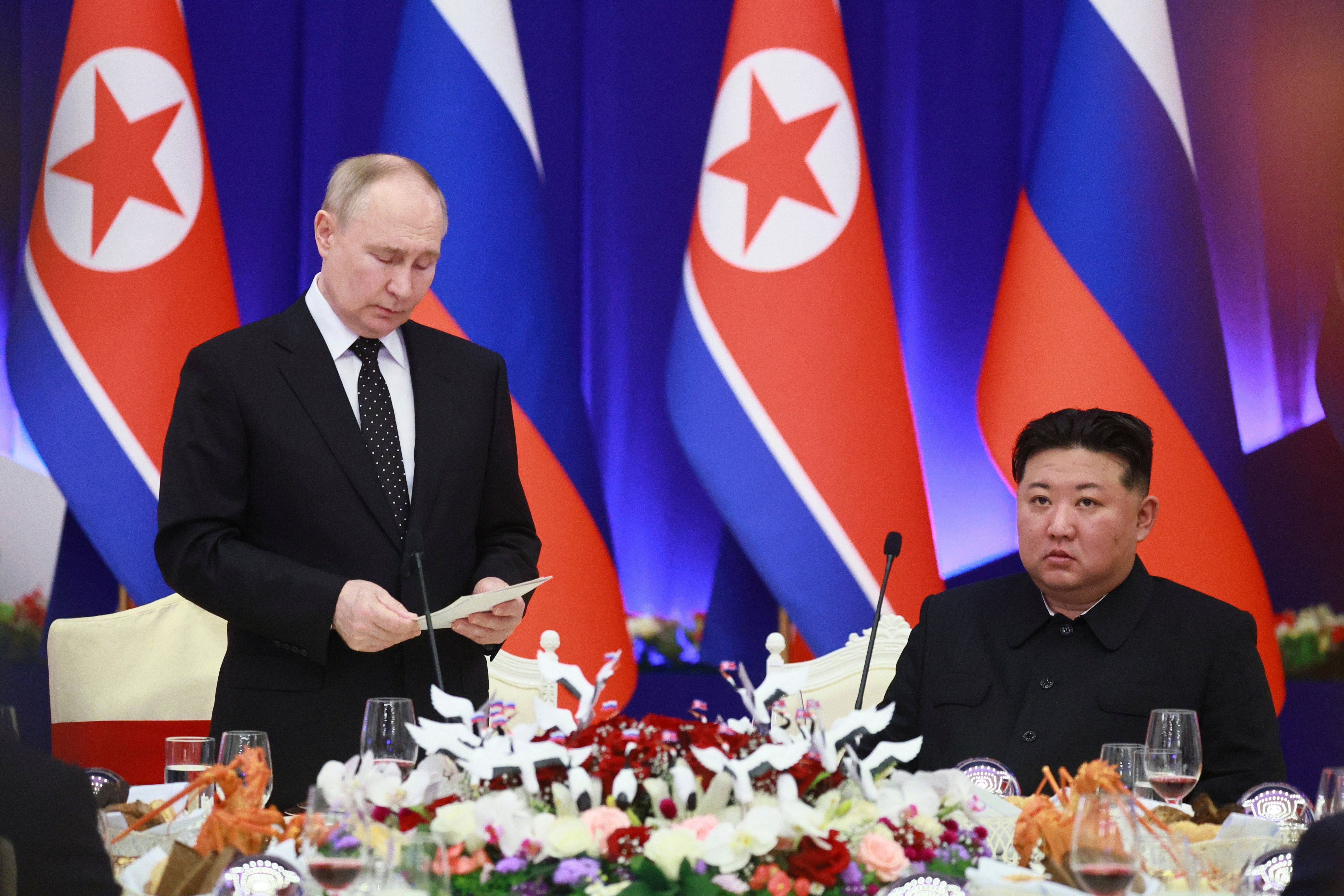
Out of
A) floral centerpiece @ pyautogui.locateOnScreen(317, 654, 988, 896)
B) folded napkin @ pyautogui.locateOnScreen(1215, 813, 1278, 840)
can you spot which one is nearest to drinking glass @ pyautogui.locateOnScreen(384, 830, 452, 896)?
floral centerpiece @ pyautogui.locateOnScreen(317, 654, 988, 896)

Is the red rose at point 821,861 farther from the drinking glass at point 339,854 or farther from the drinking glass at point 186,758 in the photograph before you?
the drinking glass at point 186,758

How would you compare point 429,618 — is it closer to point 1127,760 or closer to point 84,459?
point 1127,760

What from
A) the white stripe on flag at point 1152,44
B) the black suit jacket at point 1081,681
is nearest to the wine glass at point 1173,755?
the black suit jacket at point 1081,681

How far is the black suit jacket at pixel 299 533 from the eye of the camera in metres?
2.20

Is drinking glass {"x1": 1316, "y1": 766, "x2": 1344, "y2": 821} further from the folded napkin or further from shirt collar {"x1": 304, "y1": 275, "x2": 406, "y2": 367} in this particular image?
shirt collar {"x1": 304, "y1": 275, "x2": 406, "y2": 367}

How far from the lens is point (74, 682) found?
3.29 meters

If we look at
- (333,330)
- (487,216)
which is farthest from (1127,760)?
(487,216)

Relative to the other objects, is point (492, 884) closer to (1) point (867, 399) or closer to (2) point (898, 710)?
(2) point (898, 710)

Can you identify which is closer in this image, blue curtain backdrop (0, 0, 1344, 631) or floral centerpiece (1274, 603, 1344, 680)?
floral centerpiece (1274, 603, 1344, 680)

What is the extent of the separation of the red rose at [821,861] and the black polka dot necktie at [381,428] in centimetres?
131

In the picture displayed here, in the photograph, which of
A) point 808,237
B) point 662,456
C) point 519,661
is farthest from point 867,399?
point 519,661

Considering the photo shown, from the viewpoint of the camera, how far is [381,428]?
2.39 m

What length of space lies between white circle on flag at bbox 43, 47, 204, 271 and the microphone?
80.5 inches

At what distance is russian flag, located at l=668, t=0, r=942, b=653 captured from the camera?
12.2 ft
